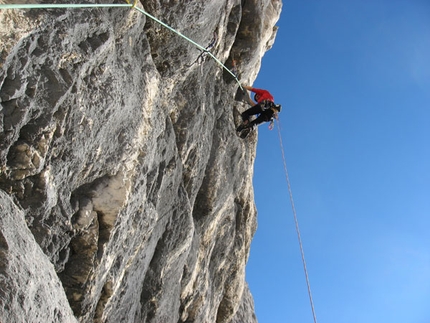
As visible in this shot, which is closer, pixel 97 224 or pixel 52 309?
pixel 52 309

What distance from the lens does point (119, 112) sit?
243 inches

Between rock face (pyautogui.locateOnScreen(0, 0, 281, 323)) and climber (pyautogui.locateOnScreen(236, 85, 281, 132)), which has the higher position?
climber (pyautogui.locateOnScreen(236, 85, 281, 132))

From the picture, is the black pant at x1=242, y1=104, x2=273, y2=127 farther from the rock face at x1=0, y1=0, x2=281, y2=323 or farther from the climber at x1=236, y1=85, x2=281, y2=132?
the rock face at x1=0, y1=0, x2=281, y2=323

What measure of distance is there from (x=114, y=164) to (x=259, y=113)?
561cm

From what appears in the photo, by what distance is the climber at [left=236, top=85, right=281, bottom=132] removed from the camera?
10.8 meters

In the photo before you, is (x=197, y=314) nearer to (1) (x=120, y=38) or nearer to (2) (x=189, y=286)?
(2) (x=189, y=286)

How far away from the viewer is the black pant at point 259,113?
35.8ft

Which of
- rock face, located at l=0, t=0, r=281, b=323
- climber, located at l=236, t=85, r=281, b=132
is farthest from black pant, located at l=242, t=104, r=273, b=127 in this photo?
rock face, located at l=0, t=0, r=281, b=323

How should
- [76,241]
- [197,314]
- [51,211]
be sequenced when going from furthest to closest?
[197,314], [76,241], [51,211]

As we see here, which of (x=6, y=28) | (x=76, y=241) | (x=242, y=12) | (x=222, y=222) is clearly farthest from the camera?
(x=242, y=12)

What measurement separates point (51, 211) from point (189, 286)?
428 centimetres

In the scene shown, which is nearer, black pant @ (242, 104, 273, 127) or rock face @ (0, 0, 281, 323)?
rock face @ (0, 0, 281, 323)

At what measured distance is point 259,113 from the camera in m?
11.0

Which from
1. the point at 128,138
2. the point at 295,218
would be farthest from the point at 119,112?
the point at 295,218
